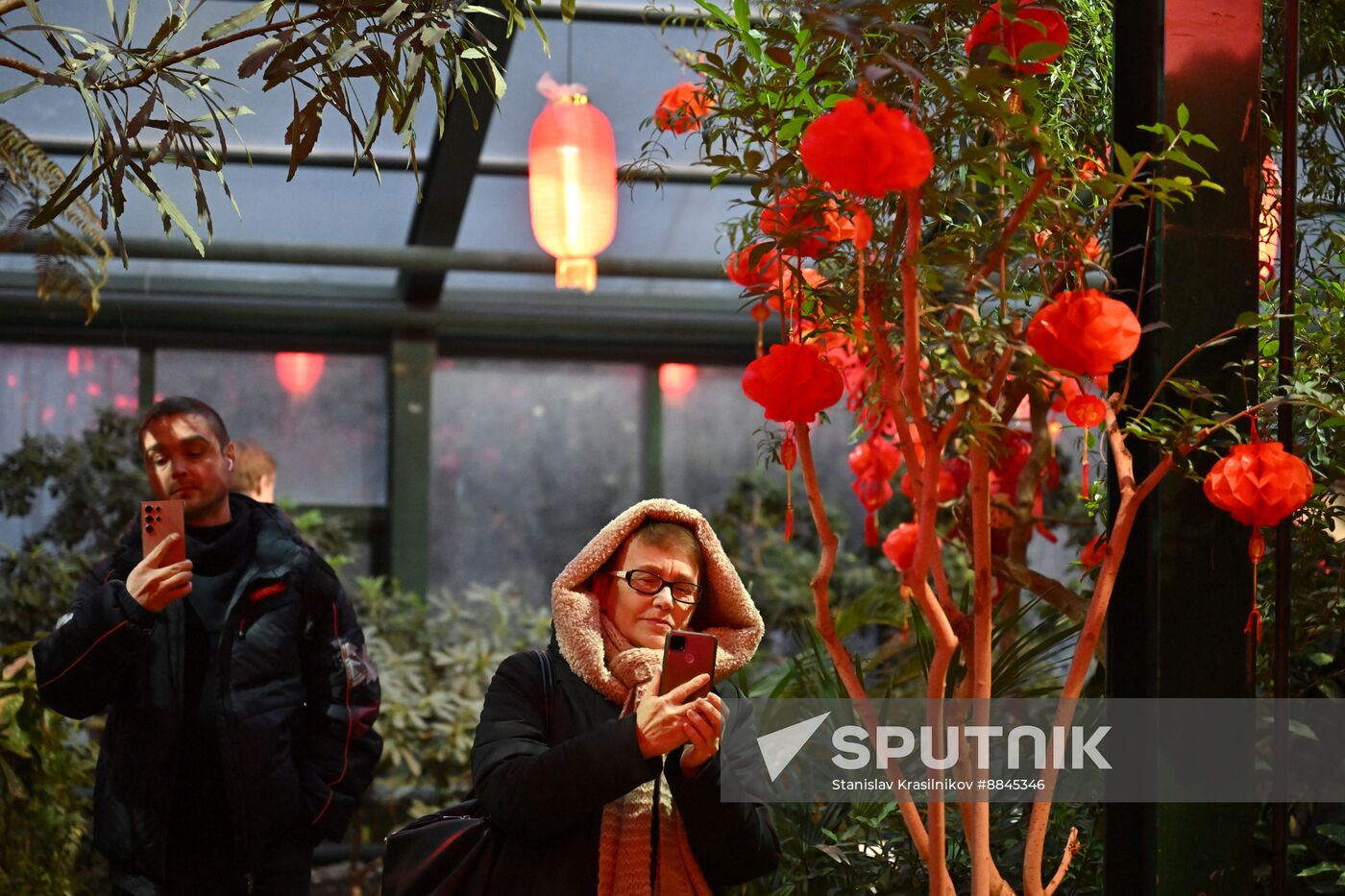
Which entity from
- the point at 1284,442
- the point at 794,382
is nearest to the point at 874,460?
the point at 1284,442

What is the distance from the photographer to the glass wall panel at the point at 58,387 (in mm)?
6422

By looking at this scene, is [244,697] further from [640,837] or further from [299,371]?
[299,371]

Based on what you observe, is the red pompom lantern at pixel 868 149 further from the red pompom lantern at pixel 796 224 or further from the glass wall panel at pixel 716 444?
the glass wall panel at pixel 716 444

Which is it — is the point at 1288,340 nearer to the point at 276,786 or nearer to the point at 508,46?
the point at 276,786

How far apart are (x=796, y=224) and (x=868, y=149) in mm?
400

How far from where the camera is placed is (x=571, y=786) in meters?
1.85

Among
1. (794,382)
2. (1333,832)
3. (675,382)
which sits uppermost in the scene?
(675,382)

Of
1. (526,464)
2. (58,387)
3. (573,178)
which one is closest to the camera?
(573,178)

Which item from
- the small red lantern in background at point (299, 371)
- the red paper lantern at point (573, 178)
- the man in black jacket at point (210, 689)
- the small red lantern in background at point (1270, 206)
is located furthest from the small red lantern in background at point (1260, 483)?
the small red lantern in background at point (299, 371)

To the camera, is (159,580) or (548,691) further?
(159,580)

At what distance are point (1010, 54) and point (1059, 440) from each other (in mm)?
5775

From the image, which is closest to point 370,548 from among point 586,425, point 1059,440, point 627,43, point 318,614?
point 586,425

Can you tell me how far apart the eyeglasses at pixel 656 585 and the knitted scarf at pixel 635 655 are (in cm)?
7

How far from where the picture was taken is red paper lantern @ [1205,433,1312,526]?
1993 mm
